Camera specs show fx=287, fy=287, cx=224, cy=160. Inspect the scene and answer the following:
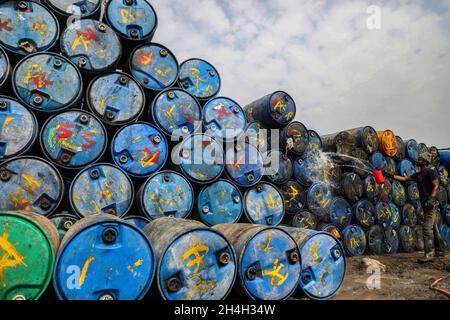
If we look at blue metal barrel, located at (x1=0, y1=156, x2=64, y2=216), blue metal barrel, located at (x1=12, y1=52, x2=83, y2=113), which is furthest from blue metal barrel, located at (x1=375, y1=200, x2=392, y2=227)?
blue metal barrel, located at (x1=12, y1=52, x2=83, y2=113)

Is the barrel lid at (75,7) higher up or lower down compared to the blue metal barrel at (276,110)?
higher up

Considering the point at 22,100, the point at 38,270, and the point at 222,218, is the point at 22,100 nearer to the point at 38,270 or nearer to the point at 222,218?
the point at 38,270

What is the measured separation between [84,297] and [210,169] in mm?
2609

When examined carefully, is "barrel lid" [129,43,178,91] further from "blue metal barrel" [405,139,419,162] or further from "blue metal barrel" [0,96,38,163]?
"blue metal barrel" [405,139,419,162]

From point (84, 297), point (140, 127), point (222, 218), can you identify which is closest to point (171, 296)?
point (84, 297)

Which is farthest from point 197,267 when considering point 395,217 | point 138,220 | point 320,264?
point 395,217

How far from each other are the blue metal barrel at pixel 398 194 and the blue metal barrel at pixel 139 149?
5723 millimetres

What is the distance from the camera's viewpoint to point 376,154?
682cm

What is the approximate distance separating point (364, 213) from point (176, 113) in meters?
4.58

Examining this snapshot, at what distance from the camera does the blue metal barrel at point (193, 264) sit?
244cm

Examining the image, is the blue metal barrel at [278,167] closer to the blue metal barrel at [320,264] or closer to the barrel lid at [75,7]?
the blue metal barrel at [320,264]

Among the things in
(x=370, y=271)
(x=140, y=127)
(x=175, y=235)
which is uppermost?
(x=140, y=127)

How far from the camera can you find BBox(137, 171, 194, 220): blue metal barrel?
391 cm

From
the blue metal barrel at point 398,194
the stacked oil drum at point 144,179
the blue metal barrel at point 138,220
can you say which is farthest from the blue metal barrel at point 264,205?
the blue metal barrel at point 398,194
